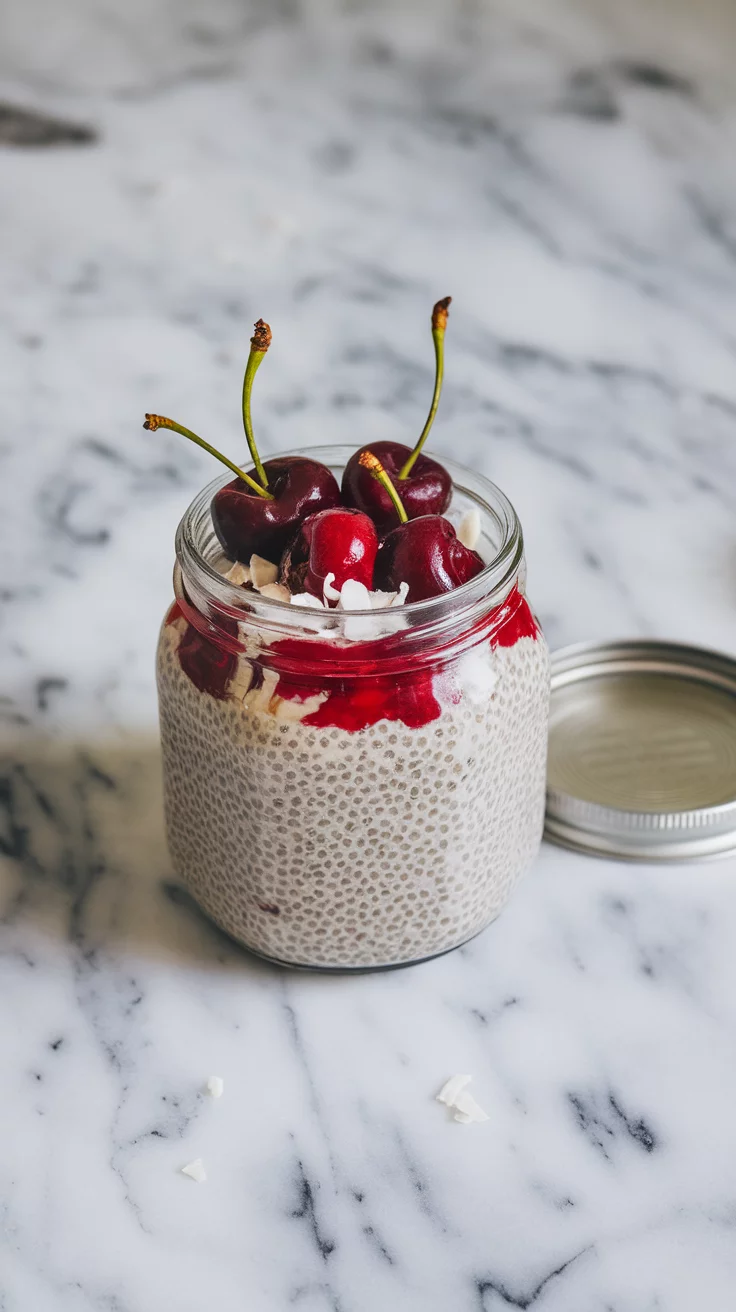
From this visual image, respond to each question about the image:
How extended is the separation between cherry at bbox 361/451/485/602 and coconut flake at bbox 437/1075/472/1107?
0.25 meters

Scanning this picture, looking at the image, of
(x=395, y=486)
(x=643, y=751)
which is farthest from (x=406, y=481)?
(x=643, y=751)

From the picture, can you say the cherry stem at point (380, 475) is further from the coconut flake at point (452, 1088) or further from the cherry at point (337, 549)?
the coconut flake at point (452, 1088)

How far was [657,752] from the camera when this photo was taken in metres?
0.98

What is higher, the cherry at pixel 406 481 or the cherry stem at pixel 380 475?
the cherry stem at pixel 380 475

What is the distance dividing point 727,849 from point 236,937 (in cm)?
31

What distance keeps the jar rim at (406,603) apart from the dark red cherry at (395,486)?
3 centimetres

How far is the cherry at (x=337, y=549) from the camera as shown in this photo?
717 millimetres

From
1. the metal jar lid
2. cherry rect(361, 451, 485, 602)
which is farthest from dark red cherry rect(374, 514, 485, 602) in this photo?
the metal jar lid

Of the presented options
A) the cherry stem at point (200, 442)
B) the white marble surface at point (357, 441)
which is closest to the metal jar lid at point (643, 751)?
the white marble surface at point (357, 441)

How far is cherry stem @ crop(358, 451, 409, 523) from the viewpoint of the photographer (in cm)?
74

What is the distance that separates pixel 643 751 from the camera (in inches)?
38.6

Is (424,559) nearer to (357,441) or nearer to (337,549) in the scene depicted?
(337,549)

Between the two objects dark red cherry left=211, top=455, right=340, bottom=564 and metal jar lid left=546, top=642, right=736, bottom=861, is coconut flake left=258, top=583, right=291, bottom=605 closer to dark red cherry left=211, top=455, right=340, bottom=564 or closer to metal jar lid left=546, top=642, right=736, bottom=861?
dark red cherry left=211, top=455, right=340, bottom=564

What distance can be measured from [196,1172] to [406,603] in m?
0.30
